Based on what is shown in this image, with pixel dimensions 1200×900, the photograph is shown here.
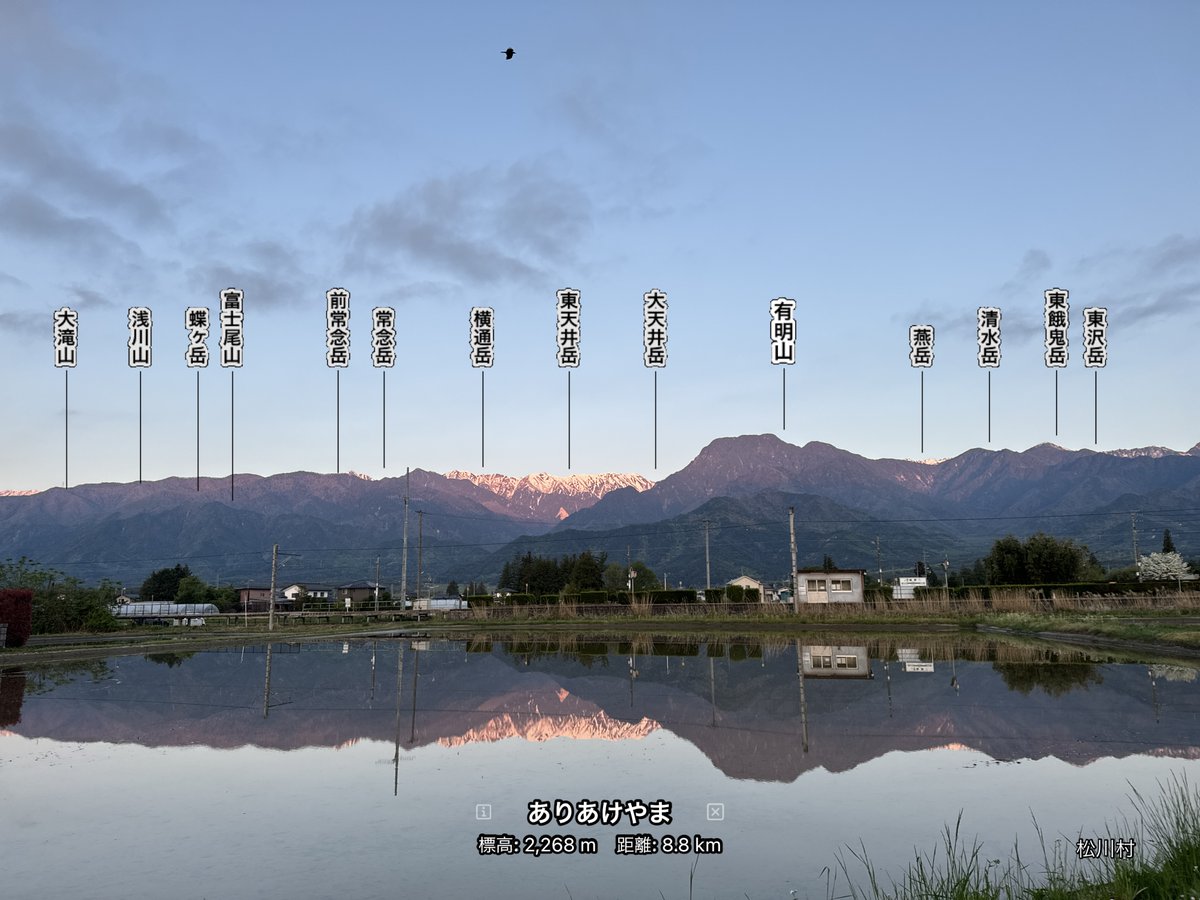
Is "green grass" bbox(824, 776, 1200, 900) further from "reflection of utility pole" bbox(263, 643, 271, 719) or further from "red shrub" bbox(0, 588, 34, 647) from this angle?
"red shrub" bbox(0, 588, 34, 647)

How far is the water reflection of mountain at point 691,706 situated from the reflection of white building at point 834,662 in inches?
15.7

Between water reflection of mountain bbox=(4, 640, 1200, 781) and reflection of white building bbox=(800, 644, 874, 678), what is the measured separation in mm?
400

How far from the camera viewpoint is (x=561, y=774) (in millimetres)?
15508

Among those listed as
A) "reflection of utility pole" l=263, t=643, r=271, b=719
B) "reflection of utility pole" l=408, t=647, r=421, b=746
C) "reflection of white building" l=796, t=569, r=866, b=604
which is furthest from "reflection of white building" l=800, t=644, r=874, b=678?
"reflection of white building" l=796, t=569, r=866, b=604

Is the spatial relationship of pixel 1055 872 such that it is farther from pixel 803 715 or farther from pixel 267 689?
pixel 267 689

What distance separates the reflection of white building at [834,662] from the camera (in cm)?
3075

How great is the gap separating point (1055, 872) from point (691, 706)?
14.5m

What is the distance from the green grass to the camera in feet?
25.9

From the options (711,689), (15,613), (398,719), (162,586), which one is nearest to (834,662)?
(711,689)

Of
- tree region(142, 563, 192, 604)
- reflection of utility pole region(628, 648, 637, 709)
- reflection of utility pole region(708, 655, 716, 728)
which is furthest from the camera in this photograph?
tree region(142, 563, 192, 604)

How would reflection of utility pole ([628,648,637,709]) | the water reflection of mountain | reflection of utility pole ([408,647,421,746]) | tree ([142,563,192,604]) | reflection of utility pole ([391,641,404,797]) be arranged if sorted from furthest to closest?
tree ([142,563,192,604]) → reflection of utility pole ([628,648,637,709]) → reflection of utility pole ([408,647,421,746]) → the water reflection of mountain → reflection of utility pole ([391,641,404,797])

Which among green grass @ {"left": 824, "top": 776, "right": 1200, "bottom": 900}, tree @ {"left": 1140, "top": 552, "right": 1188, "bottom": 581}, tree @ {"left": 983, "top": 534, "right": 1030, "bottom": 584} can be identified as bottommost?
tree @ {"left": 1140, "top": 552, "right": 1188, "bottom": 581}

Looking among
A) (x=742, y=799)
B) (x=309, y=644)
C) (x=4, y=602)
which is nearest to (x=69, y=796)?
(x=742, y=799)

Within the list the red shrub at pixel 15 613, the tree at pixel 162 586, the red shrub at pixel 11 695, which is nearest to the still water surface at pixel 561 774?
the red shrub at pixel 11 695
